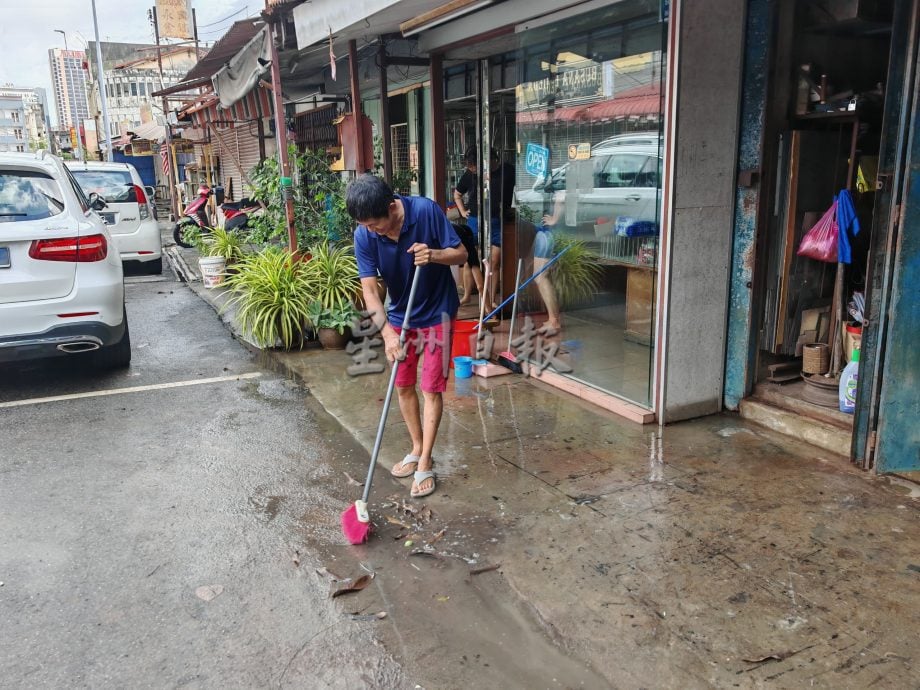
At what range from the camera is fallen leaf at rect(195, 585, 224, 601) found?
3.10m

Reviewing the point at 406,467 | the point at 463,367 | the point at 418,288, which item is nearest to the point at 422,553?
the point at 406,467

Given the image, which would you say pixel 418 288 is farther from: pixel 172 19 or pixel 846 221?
pixel 172 19

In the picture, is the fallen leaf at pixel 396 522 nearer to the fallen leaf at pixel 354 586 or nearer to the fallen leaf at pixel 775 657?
the fallen leaf at pixel 354 586

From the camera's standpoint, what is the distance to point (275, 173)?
26.0 ft

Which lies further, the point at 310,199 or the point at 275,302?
the point at 310,199

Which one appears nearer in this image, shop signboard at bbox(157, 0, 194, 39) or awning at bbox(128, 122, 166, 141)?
shop signboard at bbox(157, 0, 194, 39)

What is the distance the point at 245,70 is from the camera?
7.96m

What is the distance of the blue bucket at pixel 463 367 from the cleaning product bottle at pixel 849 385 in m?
2.71

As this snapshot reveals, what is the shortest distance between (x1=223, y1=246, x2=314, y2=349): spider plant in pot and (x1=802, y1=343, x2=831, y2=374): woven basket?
14.0 feet

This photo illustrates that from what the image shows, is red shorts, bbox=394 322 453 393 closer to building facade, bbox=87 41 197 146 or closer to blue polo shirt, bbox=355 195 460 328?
blue polo shirt, bbox=355 195 460 328

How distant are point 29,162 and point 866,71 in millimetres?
5917

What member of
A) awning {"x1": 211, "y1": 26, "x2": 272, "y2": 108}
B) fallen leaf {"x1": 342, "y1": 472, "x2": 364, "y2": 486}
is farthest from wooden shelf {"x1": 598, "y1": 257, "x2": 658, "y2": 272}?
awning {"x1": 211, "y1": 26, "x2": 272, "y2": 108}

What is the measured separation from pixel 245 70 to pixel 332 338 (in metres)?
3.24

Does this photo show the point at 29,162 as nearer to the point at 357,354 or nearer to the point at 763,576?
the point at 357,354
